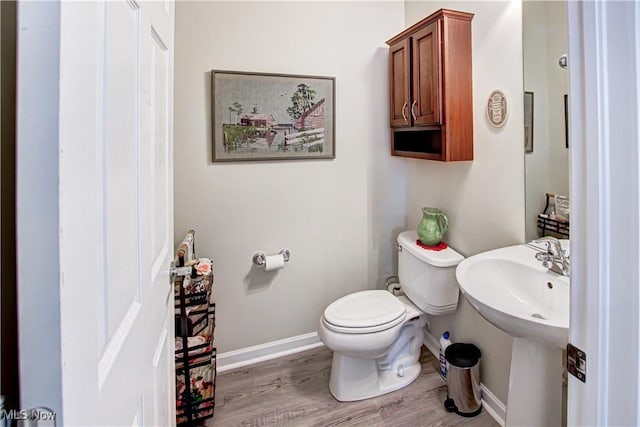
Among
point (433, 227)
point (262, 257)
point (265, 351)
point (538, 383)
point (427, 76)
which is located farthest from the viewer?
point (265, 351)

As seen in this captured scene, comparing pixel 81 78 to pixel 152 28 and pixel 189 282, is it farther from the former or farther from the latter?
pixel 189 282

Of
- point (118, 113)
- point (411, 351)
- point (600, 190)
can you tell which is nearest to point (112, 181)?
point (118, 113)

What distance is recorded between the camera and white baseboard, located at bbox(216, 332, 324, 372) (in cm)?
228

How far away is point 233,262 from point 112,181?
5.62 ft

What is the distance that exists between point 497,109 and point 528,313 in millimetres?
952

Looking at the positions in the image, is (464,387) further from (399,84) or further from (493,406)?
(399,84)

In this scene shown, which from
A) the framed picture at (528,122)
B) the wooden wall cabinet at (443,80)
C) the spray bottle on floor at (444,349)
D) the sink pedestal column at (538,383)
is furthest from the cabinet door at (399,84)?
the sink pedestal column at (538,383)

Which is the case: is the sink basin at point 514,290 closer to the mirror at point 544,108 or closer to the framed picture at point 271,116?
the mirror at point 544,108

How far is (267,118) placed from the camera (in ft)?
7.20

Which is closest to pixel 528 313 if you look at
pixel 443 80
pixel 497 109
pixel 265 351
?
pixel 497 109

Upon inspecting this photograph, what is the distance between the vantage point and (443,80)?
185 centimetres

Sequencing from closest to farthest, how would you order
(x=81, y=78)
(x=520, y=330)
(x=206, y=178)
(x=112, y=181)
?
(x=81, y=78) → (x=112, y=181) → (x=520, y=330) → (x=206, y=178)

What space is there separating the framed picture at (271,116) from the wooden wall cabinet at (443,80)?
512 mm

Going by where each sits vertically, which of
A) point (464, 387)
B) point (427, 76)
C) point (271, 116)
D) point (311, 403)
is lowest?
point (311, 403)
